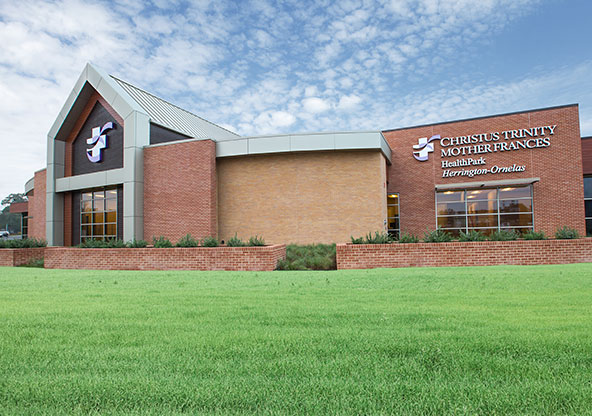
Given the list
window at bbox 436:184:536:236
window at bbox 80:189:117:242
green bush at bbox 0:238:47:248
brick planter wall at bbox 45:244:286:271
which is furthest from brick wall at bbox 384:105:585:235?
green bush at bbox 0:238:47:248

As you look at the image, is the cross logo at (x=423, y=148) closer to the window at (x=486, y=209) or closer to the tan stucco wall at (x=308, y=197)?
the window at (x=486, y=209)

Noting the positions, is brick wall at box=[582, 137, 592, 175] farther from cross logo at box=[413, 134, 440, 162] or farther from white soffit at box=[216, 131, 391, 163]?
white soffit at box=[216, 131, 391, 163]

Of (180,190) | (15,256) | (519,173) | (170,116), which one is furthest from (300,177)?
(15,256)

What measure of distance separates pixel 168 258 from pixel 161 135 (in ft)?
39.6

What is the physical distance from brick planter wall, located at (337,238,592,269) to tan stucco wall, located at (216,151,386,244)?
21.8 feet

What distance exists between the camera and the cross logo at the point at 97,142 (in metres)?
22.9

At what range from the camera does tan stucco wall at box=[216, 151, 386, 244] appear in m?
18.8

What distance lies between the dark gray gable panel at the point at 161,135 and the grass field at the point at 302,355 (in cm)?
1762

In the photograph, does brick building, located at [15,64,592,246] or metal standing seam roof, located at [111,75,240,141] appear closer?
brick building, located at [15,64,592,246]

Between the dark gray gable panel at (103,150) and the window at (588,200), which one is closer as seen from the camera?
the dark gray gable panel at (103,150)

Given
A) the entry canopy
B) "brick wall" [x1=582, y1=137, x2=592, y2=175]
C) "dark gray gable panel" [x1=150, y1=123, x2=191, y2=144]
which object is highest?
"dark gray gable panel" [x1=150, y1=123, x2=191, y2=144]

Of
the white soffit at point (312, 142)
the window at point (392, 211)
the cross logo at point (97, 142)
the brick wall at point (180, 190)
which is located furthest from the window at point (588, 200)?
the cross logo at point (97, 142)

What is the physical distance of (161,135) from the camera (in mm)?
22781

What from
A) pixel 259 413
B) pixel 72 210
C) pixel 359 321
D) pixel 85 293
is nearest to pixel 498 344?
pixel 359 321
